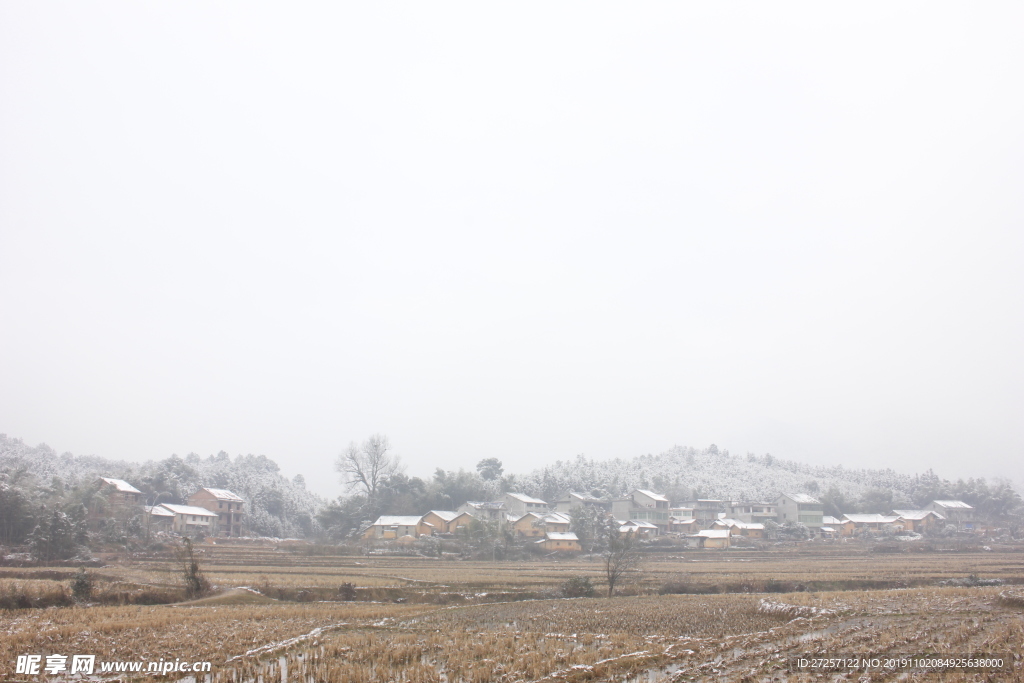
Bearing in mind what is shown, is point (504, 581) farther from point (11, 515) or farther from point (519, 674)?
point (11, 515)

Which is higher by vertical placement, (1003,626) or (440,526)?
(1003,626)

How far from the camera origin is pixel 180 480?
268 ft

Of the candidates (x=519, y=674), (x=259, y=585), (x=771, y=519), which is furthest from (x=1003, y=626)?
(x=771, y=519)

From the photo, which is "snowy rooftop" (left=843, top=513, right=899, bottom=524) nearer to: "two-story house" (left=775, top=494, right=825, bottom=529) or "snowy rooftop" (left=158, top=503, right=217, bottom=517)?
"two-story house" (left=775, top=494, right=825, bottom=529)

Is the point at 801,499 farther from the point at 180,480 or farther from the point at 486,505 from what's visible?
the point at 180,480

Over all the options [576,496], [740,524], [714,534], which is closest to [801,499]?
[740,524]

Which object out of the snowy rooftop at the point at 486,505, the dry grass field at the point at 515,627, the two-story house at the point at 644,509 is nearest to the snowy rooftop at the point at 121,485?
the dry grass field at the point at 515,627

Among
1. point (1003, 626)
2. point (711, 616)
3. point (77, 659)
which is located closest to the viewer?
point (77, 659)

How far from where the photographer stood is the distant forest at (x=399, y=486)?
214 feet

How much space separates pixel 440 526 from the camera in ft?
242

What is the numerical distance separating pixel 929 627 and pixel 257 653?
2015cm

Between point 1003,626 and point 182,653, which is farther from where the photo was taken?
point 1003,626

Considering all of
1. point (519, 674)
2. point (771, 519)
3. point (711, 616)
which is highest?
point (519, 674)

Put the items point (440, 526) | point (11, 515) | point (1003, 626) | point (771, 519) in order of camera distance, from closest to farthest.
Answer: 1. point (1003, 626)
2. point (11, 515)
3. point (440, 526)
4. point (771, 519)
